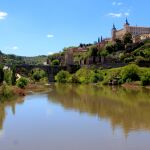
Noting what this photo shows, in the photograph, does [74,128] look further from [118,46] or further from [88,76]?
[118,46]

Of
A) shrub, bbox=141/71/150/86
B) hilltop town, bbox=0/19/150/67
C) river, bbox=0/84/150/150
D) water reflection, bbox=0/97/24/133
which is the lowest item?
river, bbox=0/84/150/150

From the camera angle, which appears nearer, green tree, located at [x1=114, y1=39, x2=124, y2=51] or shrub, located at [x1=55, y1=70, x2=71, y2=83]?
shrub, located at [x1=55, y1=70, x2=71, y2=83]

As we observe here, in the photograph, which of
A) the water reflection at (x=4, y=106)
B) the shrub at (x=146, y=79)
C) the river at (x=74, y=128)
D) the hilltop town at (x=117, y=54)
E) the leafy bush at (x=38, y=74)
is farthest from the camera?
the hilltop town at (x=117, y=54)

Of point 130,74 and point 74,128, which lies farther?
point 130,74

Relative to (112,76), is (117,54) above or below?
above

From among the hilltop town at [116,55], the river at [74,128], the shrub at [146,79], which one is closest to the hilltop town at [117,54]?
the hilltop town at [116,55]

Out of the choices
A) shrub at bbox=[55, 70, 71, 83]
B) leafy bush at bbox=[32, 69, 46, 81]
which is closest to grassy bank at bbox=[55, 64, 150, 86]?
shrub at bbox=[55, 70, 71, 83]

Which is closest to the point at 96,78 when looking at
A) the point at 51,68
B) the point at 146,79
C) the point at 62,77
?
the point at 62,77

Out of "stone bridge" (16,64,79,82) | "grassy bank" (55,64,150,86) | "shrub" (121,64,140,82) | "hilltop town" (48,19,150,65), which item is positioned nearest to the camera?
"grassy bank" (55,64,150,86)

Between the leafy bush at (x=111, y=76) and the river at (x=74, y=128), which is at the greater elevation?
the leafy bush at (x=111, y=76)

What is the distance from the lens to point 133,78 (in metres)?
99.1

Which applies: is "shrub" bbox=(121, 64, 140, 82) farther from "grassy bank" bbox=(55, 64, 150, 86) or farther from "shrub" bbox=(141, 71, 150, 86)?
"shrub" bbox=(141, 71, 150, 86)

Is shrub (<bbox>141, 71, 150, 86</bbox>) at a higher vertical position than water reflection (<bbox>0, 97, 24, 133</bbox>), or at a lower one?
higher

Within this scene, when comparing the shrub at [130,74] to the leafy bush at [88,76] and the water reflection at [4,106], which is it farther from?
the water reflection at [4,106]
